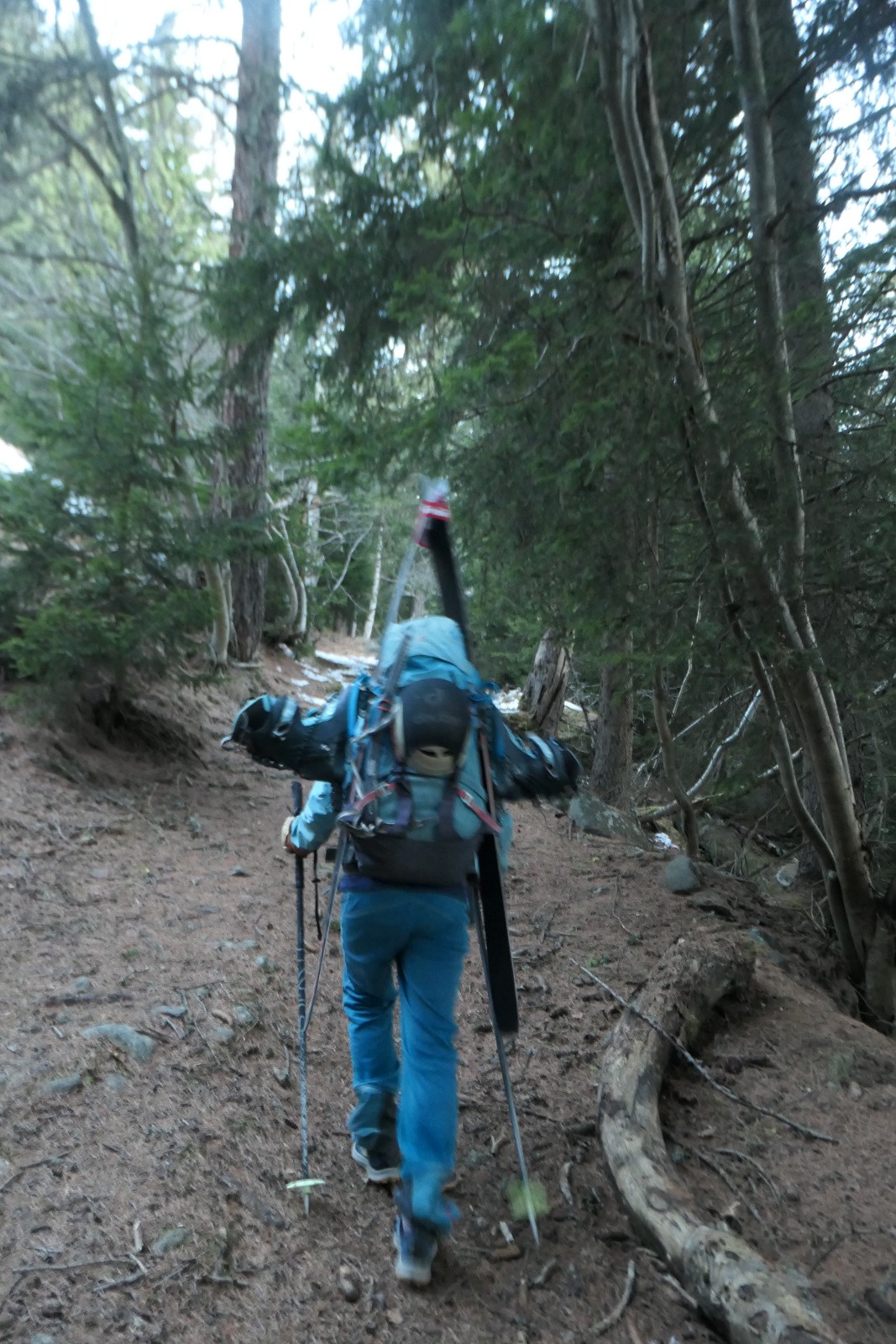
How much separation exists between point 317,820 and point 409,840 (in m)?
0.56

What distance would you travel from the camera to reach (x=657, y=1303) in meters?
2.62

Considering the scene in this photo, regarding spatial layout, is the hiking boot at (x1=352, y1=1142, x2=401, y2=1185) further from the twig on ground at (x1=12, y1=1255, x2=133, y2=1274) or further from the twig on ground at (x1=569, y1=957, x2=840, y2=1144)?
the twig on ground at (x1=569, y1=957, x2=840, y2=1144)

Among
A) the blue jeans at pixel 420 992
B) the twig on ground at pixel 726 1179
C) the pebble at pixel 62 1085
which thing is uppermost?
the blue jeans at pixel 420 992

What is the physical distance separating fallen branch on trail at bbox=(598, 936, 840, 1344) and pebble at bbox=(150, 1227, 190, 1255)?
154 centimetres

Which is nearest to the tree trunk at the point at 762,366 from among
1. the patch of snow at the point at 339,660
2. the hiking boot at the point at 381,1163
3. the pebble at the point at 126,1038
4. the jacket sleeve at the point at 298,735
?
the jacket sleeve at the point at 298,735

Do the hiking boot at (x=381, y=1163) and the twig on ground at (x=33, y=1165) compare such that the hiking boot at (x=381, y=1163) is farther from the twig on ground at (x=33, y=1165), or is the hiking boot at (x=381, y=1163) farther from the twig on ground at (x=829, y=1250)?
the twig on ground at (x=829, y=1250)

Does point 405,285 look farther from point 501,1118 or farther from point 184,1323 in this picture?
point 184,1323

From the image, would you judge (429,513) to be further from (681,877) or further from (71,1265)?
(681,877)

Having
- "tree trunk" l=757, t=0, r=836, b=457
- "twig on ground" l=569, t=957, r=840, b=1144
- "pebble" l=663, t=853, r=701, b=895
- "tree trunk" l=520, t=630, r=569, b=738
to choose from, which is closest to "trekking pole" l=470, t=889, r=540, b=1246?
"twig on ground" l=569, t=957, r=840, b=1144

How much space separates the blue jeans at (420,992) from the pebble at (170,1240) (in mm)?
746

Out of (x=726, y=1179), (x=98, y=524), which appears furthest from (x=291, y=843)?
(x=98, y=524)

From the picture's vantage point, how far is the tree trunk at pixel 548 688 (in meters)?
10.5

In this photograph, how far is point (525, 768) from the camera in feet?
9.98

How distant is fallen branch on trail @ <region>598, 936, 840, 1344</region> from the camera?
234cm
